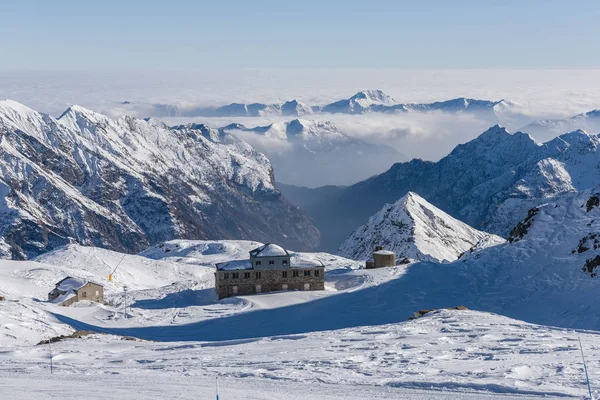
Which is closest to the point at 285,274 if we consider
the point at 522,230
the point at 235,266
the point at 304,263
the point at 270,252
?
the point at 304,263

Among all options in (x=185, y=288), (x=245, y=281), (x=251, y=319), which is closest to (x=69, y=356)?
(x=251, y=319)

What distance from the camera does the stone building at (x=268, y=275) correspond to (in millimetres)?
89125

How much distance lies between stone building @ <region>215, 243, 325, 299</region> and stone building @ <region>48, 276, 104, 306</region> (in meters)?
18.2

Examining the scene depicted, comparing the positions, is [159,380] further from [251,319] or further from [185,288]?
[185,288]

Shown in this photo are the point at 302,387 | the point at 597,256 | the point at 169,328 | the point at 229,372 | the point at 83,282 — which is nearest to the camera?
the point at 302,387

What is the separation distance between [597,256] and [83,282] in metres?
61.3

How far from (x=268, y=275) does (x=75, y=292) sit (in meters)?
25.1

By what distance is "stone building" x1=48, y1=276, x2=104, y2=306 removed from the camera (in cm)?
9538

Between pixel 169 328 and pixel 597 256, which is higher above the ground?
pixel 597 256

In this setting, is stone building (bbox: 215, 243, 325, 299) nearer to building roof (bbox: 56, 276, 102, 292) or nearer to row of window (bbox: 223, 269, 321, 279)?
row of window (bbox: 223, 269, 321, 279)

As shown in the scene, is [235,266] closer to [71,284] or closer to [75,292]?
[75,292]

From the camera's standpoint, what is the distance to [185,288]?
98.8 meters

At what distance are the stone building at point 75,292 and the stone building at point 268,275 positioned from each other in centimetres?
1820

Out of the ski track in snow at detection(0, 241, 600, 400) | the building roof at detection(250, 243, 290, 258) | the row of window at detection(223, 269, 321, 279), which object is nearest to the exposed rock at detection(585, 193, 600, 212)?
the ski track in snow at detection(0, 241, 600, 400)
